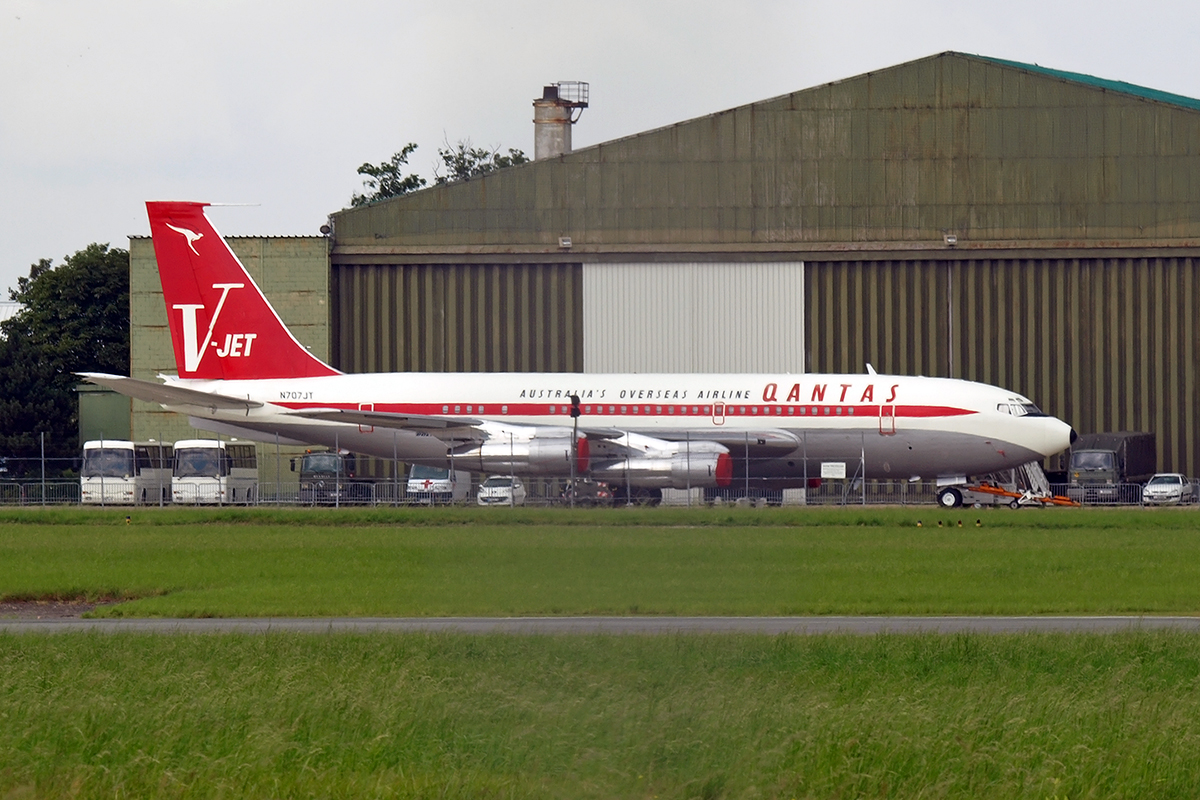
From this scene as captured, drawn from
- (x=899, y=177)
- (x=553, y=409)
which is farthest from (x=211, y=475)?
(x=899, y=177)

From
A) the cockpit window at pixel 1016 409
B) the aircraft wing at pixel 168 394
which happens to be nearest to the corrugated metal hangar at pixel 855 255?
the cockpit window at pixel 1016 409

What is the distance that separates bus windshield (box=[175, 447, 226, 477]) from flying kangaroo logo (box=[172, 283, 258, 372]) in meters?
3.62

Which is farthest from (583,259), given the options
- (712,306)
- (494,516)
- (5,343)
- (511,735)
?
(511,735)

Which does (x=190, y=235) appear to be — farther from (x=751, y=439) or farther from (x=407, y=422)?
(x=751, y=439)

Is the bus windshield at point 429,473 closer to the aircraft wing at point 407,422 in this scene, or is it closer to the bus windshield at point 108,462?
the aircraft wing at point 407,422

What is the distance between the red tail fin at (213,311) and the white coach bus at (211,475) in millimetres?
3551

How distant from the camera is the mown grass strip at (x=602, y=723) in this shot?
1291cm

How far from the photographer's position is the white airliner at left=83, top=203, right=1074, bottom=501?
2229 inches

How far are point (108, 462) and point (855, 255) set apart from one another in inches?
1340

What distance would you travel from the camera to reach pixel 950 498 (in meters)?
56.5

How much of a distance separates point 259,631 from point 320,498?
33.7 metres

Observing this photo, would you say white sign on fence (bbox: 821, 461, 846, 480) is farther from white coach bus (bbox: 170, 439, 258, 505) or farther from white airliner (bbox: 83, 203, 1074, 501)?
white coach bus (bbox: 170, 439, 258, 505)

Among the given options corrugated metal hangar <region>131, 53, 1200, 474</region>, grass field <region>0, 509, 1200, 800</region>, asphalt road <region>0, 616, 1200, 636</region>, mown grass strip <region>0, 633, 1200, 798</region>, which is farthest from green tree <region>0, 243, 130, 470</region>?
mown grass strip <region>0, 633, 1200, 798</region>

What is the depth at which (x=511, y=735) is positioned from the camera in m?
14.0
